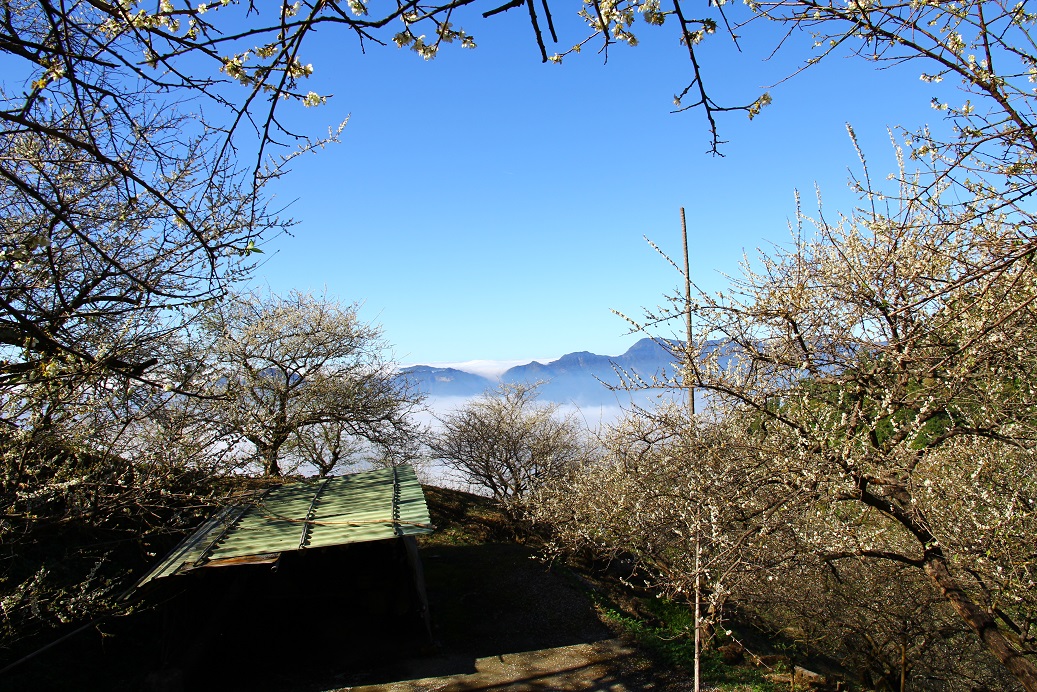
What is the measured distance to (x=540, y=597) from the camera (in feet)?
40.4

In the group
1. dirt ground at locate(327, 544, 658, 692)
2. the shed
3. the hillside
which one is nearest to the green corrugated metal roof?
the shed

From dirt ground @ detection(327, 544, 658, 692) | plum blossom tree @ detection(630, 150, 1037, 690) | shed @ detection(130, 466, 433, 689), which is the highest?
plum blossom tree @ detection(630, 150, 1037, 690)

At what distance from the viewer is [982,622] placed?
5465 mm

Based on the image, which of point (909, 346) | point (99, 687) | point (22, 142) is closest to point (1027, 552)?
point (909, 346)

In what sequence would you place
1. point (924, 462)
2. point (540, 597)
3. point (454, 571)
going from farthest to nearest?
point (454, 571)
point (540, 597)
point (924, 462)

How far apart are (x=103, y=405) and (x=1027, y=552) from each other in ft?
30.1

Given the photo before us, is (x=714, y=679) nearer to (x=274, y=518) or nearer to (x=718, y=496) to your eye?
(x=718, y=496)

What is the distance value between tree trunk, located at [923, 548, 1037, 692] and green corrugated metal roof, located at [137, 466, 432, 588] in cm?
612

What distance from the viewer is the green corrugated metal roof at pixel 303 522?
8609 millimetres

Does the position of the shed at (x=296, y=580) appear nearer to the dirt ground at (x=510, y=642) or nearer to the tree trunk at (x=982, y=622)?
the dirt ground at (x=510, y=642)

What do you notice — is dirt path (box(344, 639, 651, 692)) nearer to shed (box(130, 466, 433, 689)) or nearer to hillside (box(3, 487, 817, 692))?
hillside (box(3, 487, 817, 692))

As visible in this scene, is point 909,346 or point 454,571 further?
point 454,571

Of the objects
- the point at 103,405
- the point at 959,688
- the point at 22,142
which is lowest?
the point at 959,688

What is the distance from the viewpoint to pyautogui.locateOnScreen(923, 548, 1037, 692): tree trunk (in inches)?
204
